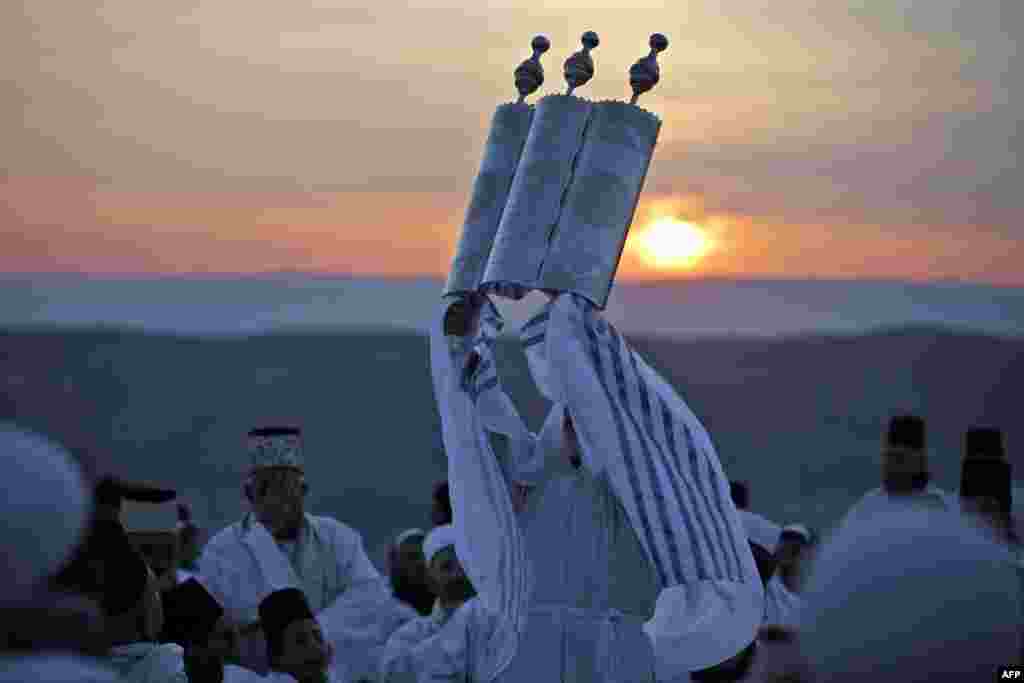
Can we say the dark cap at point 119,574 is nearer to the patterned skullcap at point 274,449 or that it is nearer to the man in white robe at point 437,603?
the man in white robe at point 437,603

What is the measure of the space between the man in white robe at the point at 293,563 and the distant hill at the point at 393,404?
12050 mm

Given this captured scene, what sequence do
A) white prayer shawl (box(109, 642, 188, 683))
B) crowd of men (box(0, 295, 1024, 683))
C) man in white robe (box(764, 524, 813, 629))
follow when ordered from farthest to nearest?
man in white robe (box(764, 524, 813, 629))
crowd of men (box(0, 295, 1024, 683))
white prayer shawl (box(109, 642, 188, 683))

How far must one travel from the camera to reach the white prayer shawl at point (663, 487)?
27.9ft

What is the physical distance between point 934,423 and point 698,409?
458 cm

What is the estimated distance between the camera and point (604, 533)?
8.59 meters

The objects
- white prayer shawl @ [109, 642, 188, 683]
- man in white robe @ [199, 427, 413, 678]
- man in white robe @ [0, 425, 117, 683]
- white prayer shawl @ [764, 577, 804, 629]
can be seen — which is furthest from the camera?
man in white robe @ [199, 427, 413, 678]

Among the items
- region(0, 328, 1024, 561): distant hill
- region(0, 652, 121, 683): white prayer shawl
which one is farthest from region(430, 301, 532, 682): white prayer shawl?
region(0, 328, 1024, 561): distant hill

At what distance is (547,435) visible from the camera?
8.80 m

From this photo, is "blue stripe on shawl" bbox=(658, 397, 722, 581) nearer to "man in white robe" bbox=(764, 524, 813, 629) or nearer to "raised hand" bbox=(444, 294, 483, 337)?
"raised hand" bbox=(444, 294, 483, 337)

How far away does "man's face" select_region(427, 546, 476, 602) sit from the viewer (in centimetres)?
1108

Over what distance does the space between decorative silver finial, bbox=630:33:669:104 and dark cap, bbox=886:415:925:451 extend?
10.4 ft

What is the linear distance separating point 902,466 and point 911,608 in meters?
7.51

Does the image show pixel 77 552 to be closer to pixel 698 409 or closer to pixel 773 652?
pixel 773 652

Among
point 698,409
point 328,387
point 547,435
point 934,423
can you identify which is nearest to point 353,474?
point 328,387
